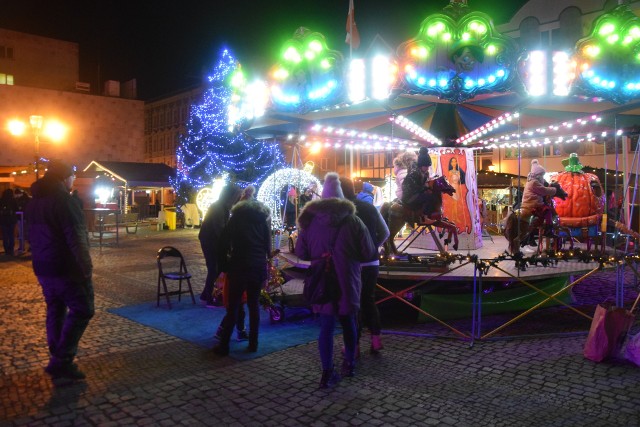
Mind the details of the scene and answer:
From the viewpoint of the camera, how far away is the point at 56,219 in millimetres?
4938

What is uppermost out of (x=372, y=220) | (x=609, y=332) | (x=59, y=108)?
(x=59, y=108)

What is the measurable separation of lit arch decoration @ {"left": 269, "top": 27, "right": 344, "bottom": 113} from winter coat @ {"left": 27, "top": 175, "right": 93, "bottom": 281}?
346 centimetres

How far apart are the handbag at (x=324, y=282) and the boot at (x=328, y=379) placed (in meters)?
0.73

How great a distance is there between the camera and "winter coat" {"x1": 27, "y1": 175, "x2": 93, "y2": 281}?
492 centimetres

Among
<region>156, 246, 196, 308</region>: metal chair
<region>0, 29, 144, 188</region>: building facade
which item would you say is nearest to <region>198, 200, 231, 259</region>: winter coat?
<region>156, 246, 196, 308</region>: metal chair

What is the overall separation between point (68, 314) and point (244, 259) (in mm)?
1880

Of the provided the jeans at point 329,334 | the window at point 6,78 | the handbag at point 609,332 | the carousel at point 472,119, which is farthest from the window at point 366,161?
the jeans at point 329,334

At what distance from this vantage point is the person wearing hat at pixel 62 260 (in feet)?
16.2

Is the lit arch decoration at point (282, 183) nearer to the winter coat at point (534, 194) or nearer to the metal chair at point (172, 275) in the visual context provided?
the metal chair at point (172, 275)

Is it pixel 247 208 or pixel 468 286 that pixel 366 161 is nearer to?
pixel 468 286

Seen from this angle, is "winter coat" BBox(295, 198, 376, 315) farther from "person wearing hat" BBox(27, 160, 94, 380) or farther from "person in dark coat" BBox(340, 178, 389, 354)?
"person wearing hat" BBox(27, 160, 94, 380)

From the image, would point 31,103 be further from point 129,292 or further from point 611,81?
point 611,81

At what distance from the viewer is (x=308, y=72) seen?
7.00 m

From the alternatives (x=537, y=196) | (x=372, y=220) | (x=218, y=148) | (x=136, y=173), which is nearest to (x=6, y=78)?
(x=136, y=173)
